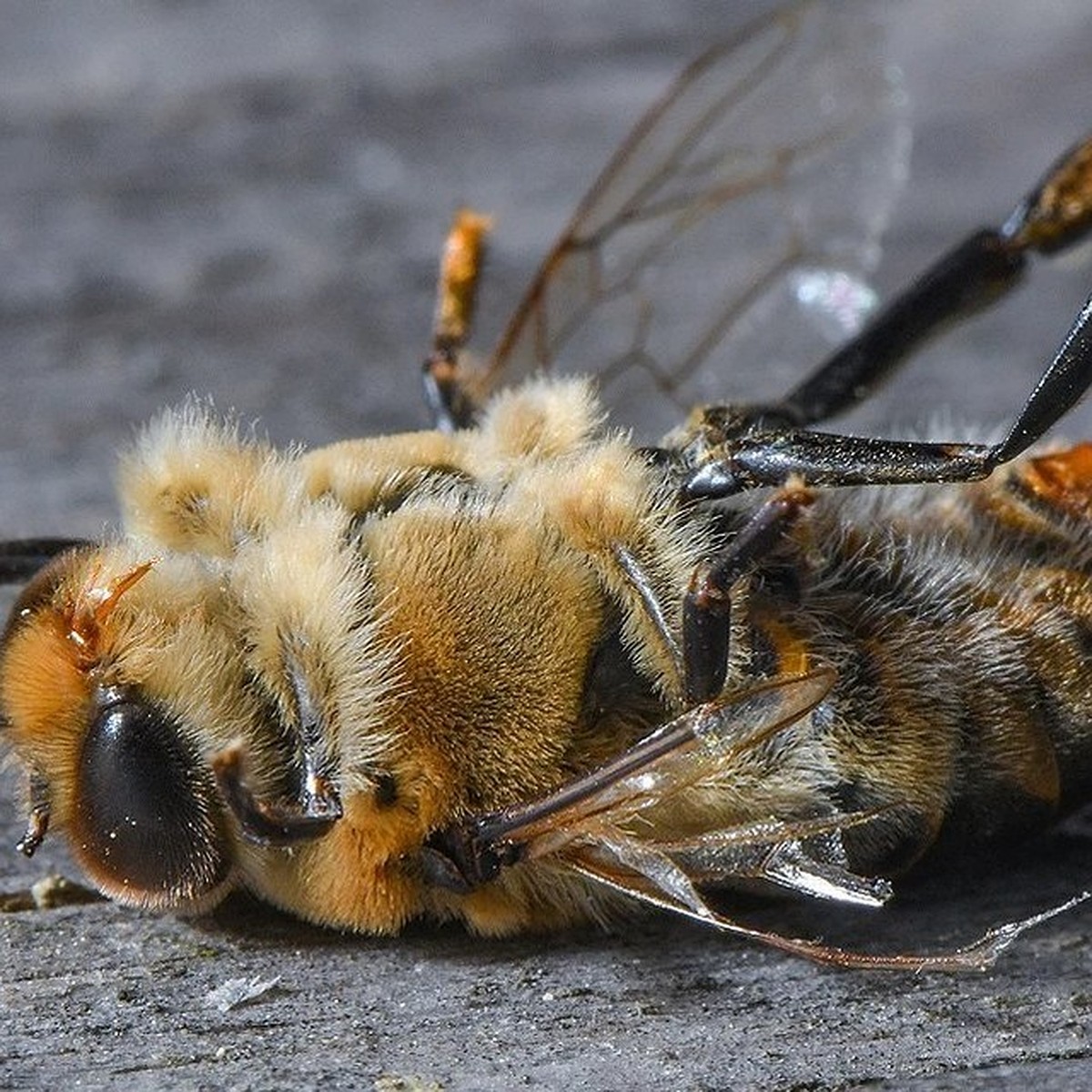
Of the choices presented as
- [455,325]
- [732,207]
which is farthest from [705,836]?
[732,207]

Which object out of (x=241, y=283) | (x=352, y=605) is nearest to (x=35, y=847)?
(x=352, y=605)

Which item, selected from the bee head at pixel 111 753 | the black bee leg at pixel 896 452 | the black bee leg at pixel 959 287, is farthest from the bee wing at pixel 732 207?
the bee head at pixel 111 753

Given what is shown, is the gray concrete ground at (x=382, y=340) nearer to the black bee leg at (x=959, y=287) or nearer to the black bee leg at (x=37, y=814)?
the black bee leg at (x=37, y=814)

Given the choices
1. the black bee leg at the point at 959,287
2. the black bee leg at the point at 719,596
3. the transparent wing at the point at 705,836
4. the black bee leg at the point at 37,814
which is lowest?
the transparent wing at the point at 705,836

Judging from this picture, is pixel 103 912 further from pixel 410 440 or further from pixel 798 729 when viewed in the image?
pixel 798 729

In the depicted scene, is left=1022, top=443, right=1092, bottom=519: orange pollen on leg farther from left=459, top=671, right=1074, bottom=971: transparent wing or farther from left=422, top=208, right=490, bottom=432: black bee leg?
left=422, top=208, right=490, bottom=432: black bee leg

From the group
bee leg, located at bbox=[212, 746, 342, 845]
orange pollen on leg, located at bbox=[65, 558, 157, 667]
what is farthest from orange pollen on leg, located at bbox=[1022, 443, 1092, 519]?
orange pollen on leg, located at bbox=[65, 558, 157, 667]
